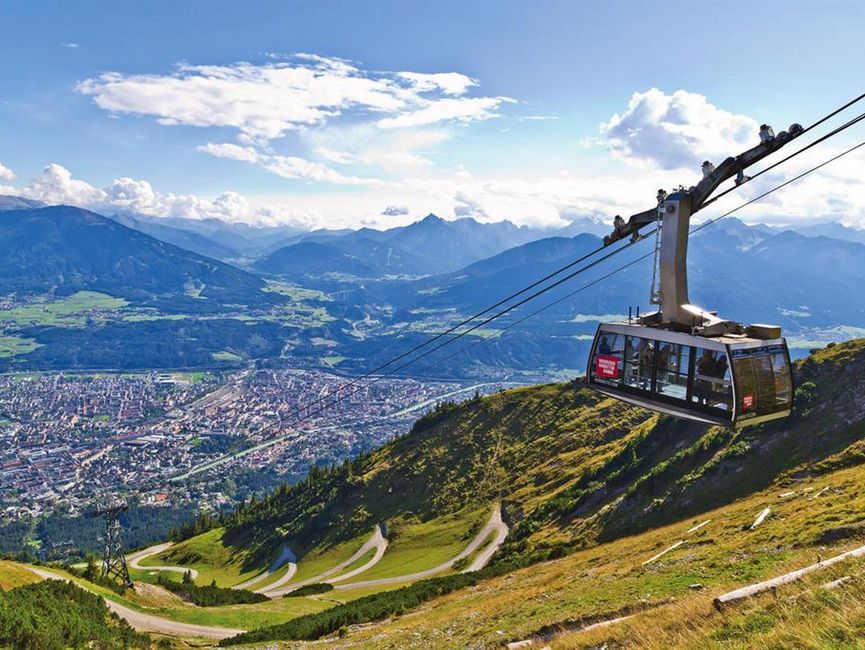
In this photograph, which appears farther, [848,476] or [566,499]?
[566,499]

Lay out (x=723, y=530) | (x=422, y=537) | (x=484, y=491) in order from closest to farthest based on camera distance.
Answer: (x=723, y=530), (x=422, y=537), (x=484, y=491)

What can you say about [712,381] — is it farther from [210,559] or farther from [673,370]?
[210,559]

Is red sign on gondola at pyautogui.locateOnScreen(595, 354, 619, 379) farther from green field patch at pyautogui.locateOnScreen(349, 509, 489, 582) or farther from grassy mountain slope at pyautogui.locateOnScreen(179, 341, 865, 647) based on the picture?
green field patch at pyautogui.locateOnScreen(349, 509, 489, 582)

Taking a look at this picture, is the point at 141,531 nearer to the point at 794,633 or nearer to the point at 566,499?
the point at 566,499

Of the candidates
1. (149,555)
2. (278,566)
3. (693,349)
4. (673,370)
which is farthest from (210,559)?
(693,349)

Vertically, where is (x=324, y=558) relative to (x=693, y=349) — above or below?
below

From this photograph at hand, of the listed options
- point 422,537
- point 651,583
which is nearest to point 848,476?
point 651,583
